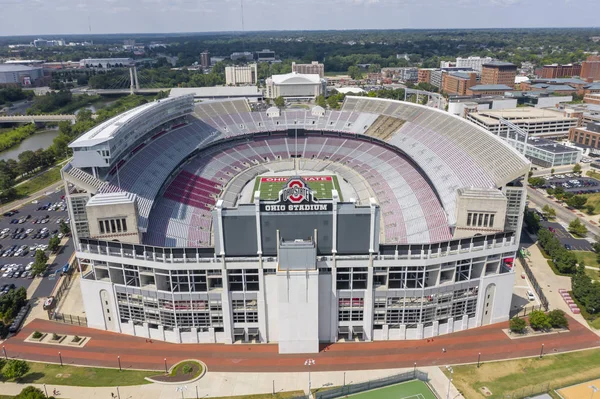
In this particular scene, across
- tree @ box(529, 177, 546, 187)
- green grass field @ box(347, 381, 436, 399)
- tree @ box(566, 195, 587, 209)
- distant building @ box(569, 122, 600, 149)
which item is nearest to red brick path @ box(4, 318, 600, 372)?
green grass field @ box(347, 381, 436, 399)

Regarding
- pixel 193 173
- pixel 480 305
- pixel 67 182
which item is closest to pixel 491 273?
pixel 480 305

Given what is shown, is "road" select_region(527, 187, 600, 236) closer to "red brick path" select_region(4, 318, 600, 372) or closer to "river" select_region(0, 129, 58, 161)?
"red brick path" select_region(4, 318, 600, 372)

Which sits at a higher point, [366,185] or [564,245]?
[366,185]

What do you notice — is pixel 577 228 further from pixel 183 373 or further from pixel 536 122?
pixel 183 373

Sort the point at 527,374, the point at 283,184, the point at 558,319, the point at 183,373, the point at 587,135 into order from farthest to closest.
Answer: the point at 587,135 < the point at 283,184 < the point at 558,319 < the point at 183,373 < the point at 527,374

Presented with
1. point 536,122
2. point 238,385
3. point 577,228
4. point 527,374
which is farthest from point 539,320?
point 536,122

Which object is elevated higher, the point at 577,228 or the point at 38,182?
the point at 577,228

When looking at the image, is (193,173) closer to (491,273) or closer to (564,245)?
(491,273)
